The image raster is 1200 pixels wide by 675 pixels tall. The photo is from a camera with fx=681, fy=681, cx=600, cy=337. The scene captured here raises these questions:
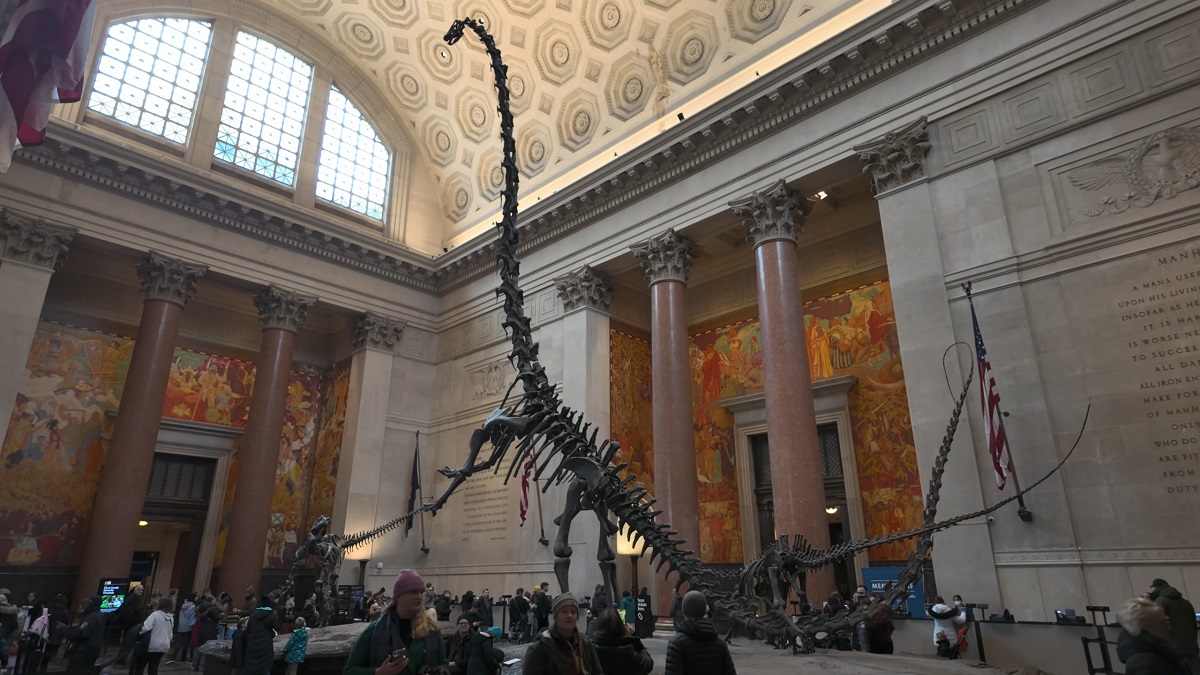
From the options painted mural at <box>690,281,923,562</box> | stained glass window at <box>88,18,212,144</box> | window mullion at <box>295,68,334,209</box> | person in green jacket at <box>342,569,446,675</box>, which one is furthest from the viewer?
window mullion at <box>295,68,334,209</box>

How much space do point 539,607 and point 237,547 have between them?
7389 millimetres

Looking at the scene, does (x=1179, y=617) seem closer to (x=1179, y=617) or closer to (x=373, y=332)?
(x=1179, y=617)

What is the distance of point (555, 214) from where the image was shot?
14500 millimetres

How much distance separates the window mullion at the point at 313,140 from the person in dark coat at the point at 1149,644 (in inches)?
663

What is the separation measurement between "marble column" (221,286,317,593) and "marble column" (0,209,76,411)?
377cm

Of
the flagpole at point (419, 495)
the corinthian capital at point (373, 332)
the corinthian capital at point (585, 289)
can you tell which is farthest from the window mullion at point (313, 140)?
the corinthian capital at point (585, 289)

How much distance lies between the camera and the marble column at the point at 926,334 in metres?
7.94

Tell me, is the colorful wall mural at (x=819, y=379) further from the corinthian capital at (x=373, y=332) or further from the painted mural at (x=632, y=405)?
the corinthian capital at (x=373, y=332)

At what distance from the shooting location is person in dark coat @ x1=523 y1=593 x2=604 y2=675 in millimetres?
2486

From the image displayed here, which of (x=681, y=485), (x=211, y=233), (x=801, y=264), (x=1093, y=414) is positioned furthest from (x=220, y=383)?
(x=1093, y=414)

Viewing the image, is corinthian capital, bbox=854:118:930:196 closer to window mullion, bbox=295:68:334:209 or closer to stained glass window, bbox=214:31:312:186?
window mullion, bbox=295:68:334:209

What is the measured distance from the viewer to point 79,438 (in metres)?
13.9

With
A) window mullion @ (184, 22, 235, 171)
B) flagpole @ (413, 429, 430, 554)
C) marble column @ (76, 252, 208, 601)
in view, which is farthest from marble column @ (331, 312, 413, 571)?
window mullion @ (184, 22, 235, 171)

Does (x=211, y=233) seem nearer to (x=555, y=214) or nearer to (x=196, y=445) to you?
(x=196, y=445)
